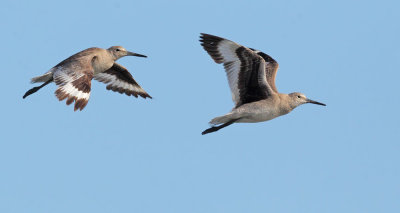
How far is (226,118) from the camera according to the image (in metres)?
14.1

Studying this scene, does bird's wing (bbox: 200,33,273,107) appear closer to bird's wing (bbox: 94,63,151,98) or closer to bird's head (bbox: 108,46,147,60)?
bird's head (bbox: 108,46,147,60)

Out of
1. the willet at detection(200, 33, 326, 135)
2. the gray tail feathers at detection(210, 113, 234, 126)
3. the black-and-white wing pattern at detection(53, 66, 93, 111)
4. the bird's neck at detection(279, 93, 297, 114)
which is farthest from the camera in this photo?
the bird's neck at detection(279, 93, 297, 114)

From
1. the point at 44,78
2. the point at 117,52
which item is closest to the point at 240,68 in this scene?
the point at 117,52

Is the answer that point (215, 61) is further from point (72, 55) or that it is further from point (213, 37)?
point (72, 55)

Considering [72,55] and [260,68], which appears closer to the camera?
→ [260,68]

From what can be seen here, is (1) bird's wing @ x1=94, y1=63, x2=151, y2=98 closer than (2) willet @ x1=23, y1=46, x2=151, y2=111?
No

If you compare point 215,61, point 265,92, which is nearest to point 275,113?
point 265,92

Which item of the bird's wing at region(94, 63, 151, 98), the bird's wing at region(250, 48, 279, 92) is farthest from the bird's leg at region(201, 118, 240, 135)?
the bird's wing at region(94, 63, 151, 98)

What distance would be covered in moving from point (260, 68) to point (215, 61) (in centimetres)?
80

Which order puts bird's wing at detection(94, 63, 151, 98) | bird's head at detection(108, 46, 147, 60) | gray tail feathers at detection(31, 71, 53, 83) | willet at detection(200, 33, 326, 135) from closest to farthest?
willet at detection(200, 33, 326, 135) → gray tail feathers at detection(31, 71, 53, 83) → bird's head at detection(108, 46, 147, 60) → bird's wing at detection(94, 63, 151, 98)

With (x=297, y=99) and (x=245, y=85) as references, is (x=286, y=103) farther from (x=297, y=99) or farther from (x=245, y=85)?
(x=245, y=85)

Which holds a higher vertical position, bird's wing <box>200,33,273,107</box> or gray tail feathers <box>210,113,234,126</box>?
bird's wing <box>200,33,273,107</box>

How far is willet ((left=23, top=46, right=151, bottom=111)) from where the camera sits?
1399cm

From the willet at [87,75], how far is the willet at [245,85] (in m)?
2.25
